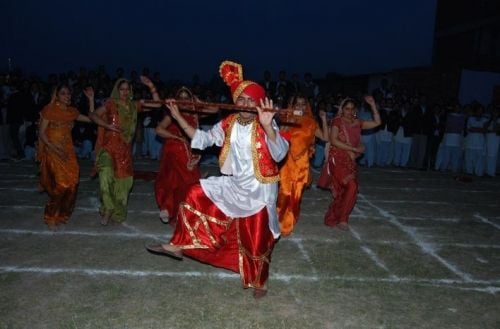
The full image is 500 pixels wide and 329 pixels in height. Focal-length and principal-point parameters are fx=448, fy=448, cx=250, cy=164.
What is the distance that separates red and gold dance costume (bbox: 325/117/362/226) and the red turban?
2558mm

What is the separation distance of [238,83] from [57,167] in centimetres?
315

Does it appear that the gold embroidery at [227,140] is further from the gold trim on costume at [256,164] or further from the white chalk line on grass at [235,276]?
the white chalk line on grass at [235,276]

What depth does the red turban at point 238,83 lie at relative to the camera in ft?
13.5

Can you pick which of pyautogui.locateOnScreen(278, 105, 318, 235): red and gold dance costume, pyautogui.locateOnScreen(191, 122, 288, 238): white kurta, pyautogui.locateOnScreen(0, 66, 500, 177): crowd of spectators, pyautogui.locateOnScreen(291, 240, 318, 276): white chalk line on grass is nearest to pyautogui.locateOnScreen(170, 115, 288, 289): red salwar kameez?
pyautogui.locateOnScreen(191, 122, 288, 238): white kurta

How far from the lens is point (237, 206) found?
14.2 feet

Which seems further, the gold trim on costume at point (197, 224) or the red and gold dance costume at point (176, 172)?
the red and gold dance costume at point (176, 172)

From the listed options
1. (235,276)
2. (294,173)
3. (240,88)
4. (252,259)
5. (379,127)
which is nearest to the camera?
(240,88)

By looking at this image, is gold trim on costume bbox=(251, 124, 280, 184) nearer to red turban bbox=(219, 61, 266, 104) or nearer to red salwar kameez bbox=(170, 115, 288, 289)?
red salwar kameez bbox=(170, 115, 288, 289)

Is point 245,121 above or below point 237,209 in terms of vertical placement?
above

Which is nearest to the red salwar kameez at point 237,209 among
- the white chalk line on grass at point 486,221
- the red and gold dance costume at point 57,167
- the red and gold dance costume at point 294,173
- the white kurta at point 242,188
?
the white kurta at point 242,188

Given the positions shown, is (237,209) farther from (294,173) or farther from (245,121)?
(294,173)

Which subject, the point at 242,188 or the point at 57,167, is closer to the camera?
the point at 242,188

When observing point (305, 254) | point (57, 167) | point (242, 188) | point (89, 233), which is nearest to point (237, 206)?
point (242, 188)

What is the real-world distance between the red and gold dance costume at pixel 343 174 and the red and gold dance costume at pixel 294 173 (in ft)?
1.32
